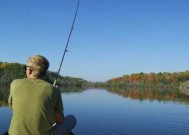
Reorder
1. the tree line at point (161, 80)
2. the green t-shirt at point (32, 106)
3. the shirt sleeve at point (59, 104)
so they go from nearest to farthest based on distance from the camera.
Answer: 1. the green t-shirt at point (32, 106)
2. the shirt sleeve at point (59, 104)
3. the tree line at point (161, 80)

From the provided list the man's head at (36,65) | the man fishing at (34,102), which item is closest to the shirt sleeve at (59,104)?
the man fishing at (34,102)

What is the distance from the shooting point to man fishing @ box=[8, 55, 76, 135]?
5719 millimetres

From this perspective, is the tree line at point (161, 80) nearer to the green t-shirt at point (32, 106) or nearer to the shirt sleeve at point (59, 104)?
the shirt sleeve at point (59, 104)

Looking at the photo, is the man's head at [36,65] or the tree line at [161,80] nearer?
the man's head at [36,65]

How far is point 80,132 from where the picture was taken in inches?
666

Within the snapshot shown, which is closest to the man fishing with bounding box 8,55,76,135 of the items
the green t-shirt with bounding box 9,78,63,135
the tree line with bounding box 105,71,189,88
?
the green t-shirt with bounding box 9,78,63,135

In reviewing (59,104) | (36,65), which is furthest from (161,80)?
(36,65)

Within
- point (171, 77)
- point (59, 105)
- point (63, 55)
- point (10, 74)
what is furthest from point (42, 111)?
point (171, 77)

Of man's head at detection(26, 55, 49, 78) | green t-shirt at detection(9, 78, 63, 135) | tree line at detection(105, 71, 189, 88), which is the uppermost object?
tree line at detection(105, 71, 189, 88)

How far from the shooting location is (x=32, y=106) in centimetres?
574

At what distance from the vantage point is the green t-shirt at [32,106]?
5.71 metres

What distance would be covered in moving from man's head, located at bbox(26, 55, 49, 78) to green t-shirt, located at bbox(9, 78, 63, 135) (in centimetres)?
12

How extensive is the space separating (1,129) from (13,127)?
12.0 metres

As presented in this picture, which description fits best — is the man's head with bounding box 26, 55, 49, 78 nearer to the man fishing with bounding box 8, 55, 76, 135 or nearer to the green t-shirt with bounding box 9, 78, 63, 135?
the man fishing with bounding box 8, 55, 76, 135
